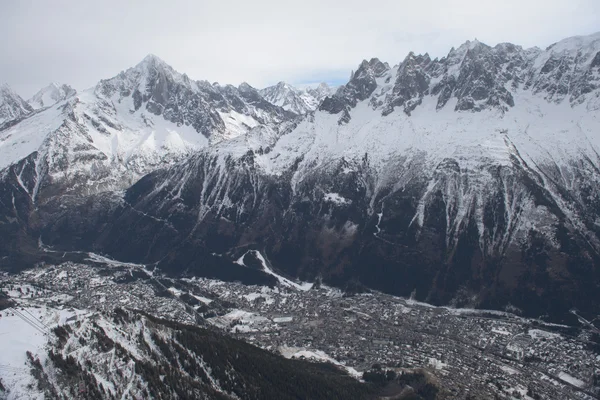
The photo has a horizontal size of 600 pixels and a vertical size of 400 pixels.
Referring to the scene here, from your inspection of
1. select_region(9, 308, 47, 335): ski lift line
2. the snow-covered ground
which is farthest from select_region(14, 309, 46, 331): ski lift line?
select_region(9, 308, 47, 335): ski lift line

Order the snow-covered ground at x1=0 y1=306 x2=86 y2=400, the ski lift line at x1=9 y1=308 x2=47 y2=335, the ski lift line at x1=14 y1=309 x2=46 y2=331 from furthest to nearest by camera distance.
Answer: the ski lift line at x1=14 y1=309 x2=46 y2=331, the ski lift line at x1=9 y1=308 x2=47 y2=335, the snow-covered ground at x1=0 y1=306 x2=86 y2=400

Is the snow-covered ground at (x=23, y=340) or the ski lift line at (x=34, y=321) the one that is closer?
the snow-covered ground at (x=23, y=340)

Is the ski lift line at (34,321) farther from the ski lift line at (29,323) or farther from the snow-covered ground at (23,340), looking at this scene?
the ski lift line at (29,323)

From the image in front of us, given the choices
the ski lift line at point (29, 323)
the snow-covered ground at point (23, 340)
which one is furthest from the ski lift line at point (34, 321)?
the ski lift line at point (29, 323)

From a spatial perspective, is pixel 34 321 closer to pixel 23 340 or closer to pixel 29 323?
pixel 29 323

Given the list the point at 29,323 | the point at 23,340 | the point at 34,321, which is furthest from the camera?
the point at 34,321

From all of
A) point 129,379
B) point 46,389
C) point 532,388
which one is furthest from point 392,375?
point 46,389

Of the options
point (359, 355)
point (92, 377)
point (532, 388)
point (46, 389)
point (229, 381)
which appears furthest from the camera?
point (359, 355)

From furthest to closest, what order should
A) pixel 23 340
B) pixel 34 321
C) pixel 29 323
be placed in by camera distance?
pixel 34 321, pixel 29 323, pixel 23 340

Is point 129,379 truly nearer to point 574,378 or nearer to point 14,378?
point 14,378

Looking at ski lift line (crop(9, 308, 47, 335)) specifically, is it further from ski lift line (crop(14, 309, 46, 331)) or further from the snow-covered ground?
ski lift line (crop(14, 309, 46, 331))

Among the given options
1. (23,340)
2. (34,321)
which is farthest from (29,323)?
(23,340)
